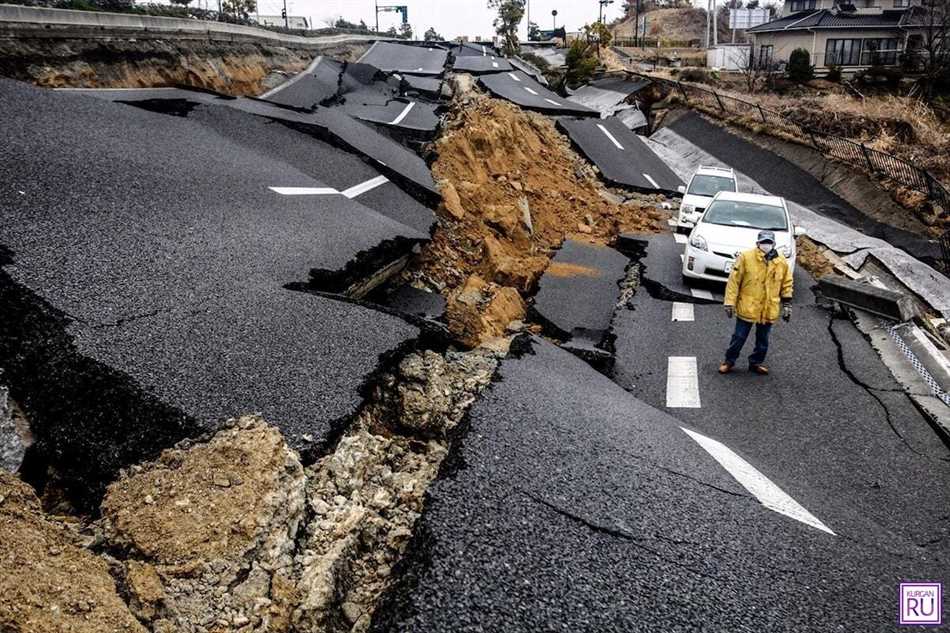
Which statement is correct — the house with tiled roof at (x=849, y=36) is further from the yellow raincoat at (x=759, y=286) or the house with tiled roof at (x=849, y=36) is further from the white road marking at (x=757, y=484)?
the white road marking at (x=757, y=484)

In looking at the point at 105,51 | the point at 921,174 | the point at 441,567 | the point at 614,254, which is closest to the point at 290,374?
the point at 441,567

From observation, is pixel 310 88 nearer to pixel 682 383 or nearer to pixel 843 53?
pixel 682 383

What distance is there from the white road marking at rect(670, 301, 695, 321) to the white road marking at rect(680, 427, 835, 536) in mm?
4121

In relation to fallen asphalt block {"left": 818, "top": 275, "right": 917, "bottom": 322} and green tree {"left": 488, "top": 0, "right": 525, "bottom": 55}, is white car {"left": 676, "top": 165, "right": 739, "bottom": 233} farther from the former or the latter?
green tree {"left": 488, "top": 0, "right": 525, "bottom": 55}

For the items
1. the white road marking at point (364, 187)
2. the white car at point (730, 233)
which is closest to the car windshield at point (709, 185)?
the white car at point (730, 233)

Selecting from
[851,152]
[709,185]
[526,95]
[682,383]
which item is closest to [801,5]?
[526,95]

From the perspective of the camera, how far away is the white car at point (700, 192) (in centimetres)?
1444

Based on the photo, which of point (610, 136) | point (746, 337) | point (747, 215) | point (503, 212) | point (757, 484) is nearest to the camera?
point (757, 484)

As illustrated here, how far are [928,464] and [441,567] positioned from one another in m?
5.60

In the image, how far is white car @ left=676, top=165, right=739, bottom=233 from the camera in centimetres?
1444

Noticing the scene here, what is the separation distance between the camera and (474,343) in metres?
5.72

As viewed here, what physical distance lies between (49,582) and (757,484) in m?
4.70

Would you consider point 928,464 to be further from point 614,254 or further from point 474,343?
point 614,254

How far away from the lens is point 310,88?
18.5 metres
